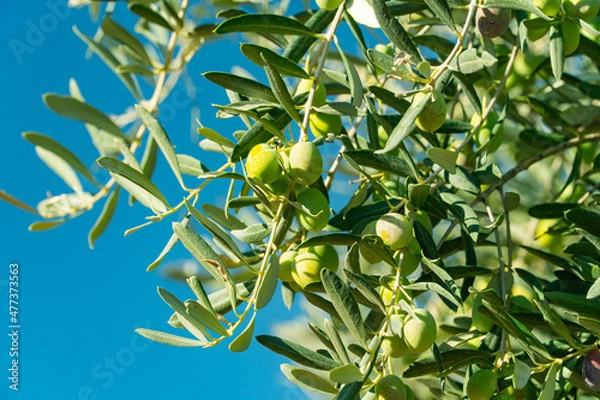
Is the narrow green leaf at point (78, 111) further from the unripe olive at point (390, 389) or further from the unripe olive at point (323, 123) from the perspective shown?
the unripe olive at point (390, 389)

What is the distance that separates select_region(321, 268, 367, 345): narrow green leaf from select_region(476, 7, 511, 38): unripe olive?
0.37 metres

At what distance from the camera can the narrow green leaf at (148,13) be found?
52.1 inches

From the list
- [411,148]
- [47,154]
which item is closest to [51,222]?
[47,154]

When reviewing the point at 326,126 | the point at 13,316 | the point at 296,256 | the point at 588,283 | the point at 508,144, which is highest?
the point at 13,316

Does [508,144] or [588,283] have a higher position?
[508,144]

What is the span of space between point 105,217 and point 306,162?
0.62 meters

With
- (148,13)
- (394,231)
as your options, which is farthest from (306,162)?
(148,13)

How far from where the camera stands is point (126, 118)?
1.58 m

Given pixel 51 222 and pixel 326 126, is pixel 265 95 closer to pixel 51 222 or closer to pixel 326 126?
pixel 326 126

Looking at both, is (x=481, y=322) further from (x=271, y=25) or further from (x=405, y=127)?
(x=271, y=25)

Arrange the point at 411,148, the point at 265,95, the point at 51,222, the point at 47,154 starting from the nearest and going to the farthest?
the point at 265,95, the point at 51,222, the point at 47,154, the point at 411,148

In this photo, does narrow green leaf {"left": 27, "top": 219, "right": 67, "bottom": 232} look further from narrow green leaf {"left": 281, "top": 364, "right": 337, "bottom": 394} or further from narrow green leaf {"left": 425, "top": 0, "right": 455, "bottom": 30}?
narrow green leaf {"left": 425, "top": 0, "right": 455, "bottom": 30}

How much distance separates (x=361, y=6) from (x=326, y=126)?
0.17m

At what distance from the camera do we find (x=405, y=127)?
82 cm
